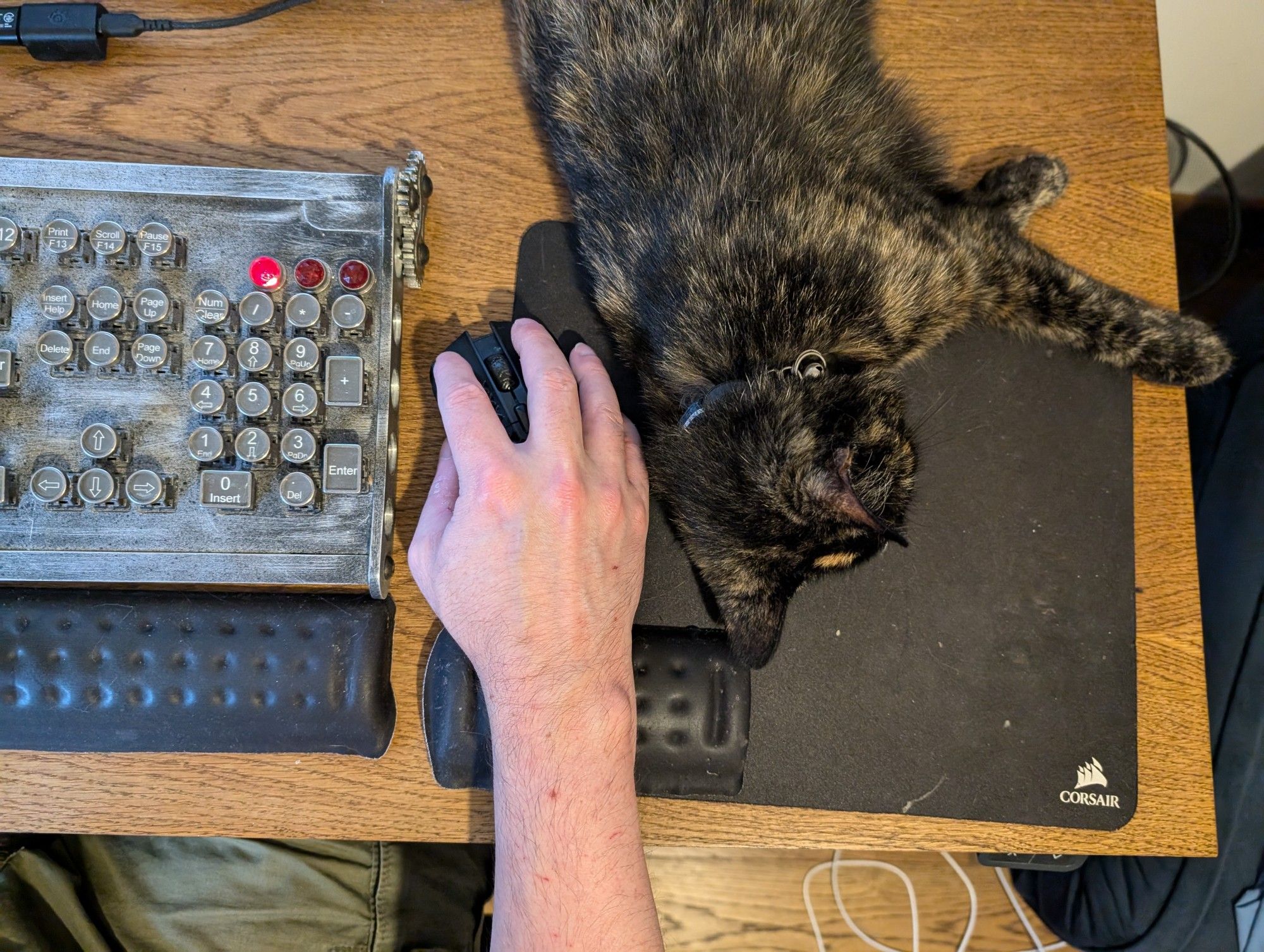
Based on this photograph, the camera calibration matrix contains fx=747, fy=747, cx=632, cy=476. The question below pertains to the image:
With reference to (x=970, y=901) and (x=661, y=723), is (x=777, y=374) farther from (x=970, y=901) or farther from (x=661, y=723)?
(x=970, y=901)

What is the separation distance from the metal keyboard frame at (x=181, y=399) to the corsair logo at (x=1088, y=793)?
722 millimetres

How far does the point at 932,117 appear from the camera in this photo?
86cm

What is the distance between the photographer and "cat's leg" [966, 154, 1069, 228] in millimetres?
827

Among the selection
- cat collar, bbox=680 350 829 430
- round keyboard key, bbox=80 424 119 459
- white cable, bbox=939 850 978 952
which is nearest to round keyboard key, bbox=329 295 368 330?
round keyboard key, bbox=80 424 119 459

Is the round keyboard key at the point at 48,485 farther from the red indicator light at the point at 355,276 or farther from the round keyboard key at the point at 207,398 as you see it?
the red indicator light at the point at 355,276

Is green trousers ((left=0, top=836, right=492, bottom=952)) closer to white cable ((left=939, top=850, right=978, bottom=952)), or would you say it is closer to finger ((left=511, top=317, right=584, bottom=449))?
finger ((left=511, top=317, right=584, bottom=449))

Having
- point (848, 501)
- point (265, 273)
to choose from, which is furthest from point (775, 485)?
point (265, 273)

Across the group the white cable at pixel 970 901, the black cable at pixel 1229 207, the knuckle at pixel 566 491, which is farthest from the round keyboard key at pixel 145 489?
the black cable at pixel 1229 207

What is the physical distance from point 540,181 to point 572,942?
74cm

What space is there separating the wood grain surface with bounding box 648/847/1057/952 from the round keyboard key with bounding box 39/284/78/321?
108 cm

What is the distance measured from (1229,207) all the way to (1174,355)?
0.89 m

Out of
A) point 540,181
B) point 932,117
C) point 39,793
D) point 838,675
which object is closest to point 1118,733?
point 838,675

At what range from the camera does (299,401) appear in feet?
2.17

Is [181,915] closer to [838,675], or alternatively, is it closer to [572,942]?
[572,942]
